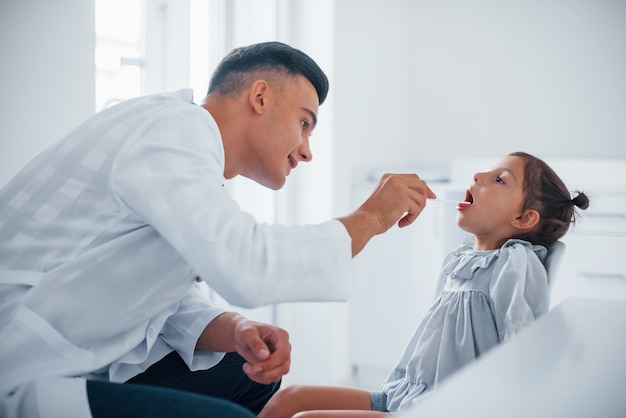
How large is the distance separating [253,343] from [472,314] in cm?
54

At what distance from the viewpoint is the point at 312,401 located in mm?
1523

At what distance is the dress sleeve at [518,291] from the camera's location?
138 centimetres

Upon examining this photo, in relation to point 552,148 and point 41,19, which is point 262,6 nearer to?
point 41,19

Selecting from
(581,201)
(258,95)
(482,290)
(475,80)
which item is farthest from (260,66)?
(475,80)

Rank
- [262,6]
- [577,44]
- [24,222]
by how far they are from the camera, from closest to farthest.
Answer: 1. [24,222]
2. [262,6]
3. [577,44]

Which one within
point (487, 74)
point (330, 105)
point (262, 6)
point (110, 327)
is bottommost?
point (110, 327)

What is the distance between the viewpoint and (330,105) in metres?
2.81

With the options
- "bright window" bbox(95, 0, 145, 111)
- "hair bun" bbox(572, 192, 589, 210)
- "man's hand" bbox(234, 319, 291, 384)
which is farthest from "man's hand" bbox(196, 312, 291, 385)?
"bright window" bbox(95, 0, 145, 111)

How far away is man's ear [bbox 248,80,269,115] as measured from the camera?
1.41 meters

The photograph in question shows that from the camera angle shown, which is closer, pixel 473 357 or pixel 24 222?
pixel 24 222

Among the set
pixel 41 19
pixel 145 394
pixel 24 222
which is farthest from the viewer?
pixel 41 19

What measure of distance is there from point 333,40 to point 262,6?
339 mm

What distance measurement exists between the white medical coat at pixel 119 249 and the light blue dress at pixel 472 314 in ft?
1.52

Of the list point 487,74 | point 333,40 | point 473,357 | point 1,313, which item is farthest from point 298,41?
point 1,313
